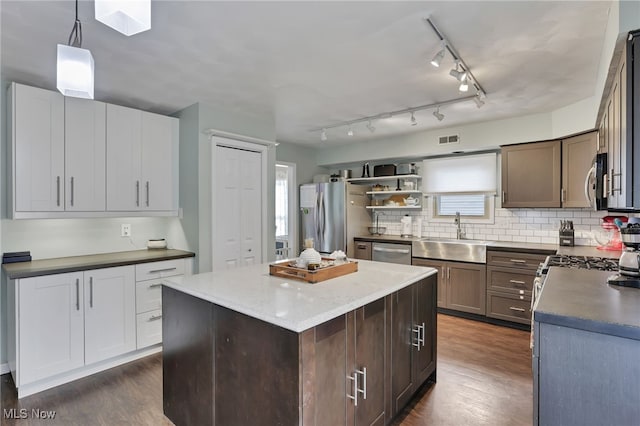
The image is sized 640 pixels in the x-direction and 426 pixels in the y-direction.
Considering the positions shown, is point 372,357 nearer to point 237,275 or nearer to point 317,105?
point 237,275

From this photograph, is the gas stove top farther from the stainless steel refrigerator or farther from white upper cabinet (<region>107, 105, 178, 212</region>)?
white upper cabinet (<region>107, 105, 178, 212</region>)

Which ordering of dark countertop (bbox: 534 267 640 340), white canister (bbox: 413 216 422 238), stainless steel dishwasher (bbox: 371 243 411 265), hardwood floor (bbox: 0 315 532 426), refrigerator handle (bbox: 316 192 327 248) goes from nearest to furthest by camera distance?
1. dark countertop (bbox: 534 267 640 340)
2. hardwood floor (bbox: 0 315 532 426)
3. stainless steel dishwasher (bbox: 371 243 411 265)
4. white canister (bbox: 413 216 422 238)
5. refrigerator handle (bbox: 316 192 327 248)

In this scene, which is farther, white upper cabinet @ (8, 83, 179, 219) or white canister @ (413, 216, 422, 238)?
white canister @ (413, 216, 422, 238)

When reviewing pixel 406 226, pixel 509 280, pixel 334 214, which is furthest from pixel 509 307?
pixel 334 214

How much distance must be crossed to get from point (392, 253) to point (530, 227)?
1.78 m

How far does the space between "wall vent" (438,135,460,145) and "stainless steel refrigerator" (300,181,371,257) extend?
1471 mm

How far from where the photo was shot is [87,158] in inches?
116

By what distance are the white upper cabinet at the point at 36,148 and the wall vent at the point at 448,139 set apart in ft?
13.9

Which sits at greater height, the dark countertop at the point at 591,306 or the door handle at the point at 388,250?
the dark countertop at the point at 591,306

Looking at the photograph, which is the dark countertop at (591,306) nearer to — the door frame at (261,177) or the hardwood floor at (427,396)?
the hardwood floor at (427,396)

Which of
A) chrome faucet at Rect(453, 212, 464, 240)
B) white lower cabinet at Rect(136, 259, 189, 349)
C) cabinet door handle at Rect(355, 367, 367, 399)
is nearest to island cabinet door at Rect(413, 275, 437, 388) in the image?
cabinet door handle at Rect(355, 367, 367, 399)

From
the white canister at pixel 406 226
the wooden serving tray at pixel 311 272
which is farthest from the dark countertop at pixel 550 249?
the wooden serving tray at pixel 311 272

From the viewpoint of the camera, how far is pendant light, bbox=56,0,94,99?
1.44 meters

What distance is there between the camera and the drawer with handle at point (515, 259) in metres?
3.62
